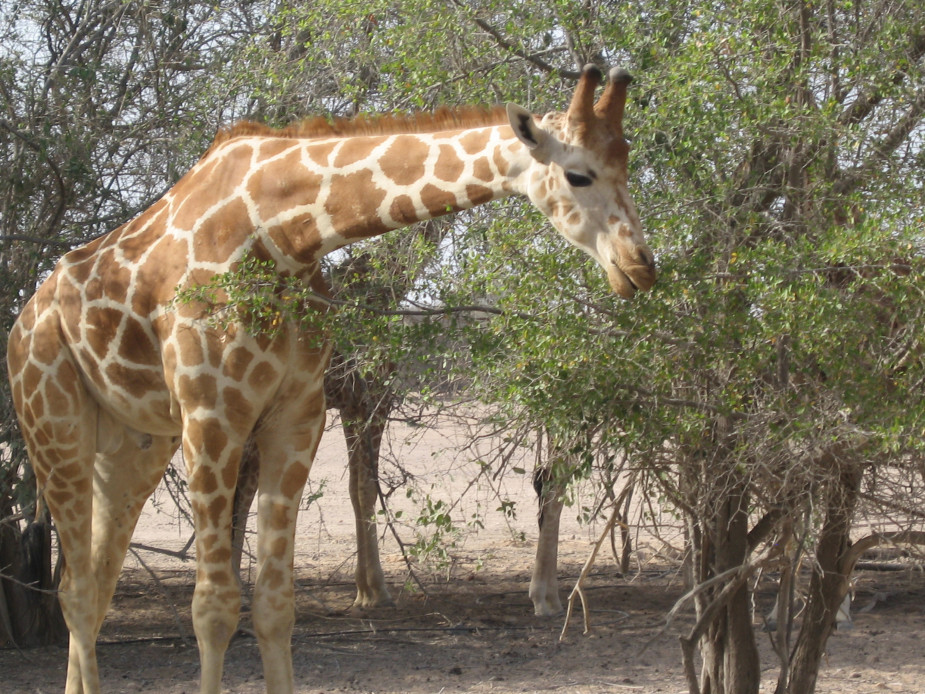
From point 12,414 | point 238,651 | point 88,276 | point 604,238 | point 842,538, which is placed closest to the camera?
point 604,238

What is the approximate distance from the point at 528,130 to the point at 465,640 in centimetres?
455

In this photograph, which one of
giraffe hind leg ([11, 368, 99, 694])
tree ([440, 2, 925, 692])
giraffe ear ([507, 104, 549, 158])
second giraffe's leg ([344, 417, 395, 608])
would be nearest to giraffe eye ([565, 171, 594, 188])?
giraffe ear ([507, 104, 549, 158])

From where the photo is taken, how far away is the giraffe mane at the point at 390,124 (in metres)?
3.86

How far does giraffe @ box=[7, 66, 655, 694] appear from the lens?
3453 mm

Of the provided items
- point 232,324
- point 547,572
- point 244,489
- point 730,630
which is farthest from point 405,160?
point 547,572

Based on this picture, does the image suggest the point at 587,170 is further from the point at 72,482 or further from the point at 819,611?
the point at 819,611

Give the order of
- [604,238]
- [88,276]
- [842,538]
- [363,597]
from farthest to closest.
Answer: [363,597], [842,538], [88,276], [604,238]

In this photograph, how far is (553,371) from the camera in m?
3.49

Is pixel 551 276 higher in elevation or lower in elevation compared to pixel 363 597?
higher

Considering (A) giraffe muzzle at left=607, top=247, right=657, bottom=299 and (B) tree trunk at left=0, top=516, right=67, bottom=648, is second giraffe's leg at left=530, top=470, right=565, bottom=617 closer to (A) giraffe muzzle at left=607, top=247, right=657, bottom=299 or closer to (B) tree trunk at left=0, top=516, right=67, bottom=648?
(B) tree trunk at left=0, top=516, right=67, bottom=648

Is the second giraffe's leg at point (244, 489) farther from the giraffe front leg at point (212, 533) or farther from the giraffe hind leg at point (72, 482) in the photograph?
the giraffe front leg at point (212, 533)

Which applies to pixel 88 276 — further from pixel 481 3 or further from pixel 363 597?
pixel 363 597

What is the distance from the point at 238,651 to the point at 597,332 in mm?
4212

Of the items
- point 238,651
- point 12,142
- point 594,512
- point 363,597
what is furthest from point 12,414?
point 594,512
